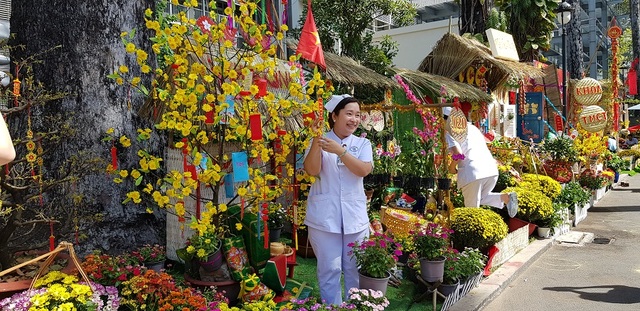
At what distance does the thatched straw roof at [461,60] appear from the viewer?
12.6 m

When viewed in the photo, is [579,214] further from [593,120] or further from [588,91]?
[588,91]

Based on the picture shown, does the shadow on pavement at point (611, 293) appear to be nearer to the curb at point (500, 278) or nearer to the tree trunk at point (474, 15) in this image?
the curb at point (500, 278)

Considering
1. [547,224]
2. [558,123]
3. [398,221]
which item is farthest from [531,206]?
[558,123]

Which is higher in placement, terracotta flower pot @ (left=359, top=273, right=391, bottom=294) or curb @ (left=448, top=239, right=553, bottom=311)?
terracotta flower pot @ (left=359, top=273, right=391, bottom=294)

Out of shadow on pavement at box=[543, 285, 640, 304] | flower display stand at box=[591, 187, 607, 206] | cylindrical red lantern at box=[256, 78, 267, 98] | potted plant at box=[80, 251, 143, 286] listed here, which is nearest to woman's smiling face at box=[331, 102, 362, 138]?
cylindrical red lantern at box=[256, 78, 267, 98]

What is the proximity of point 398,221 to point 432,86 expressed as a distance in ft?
14.2

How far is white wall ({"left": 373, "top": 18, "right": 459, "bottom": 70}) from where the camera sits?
58.5 feet

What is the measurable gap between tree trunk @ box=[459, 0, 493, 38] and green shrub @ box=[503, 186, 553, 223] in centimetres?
831

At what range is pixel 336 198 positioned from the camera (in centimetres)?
399

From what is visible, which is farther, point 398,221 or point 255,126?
point 398,221

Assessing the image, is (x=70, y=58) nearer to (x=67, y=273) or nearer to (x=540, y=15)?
(x=67, y=273)

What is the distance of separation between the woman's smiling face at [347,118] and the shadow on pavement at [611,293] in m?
3.50

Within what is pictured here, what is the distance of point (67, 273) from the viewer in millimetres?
3363

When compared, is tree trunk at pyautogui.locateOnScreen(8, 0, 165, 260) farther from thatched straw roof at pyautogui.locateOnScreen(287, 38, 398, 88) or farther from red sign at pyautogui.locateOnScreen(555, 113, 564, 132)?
red sign at pyautogui.locateOnScreen(555, 113, 564, 132)
